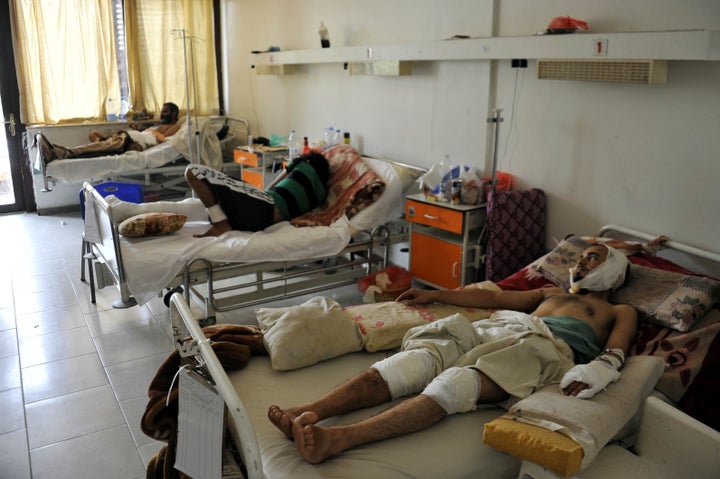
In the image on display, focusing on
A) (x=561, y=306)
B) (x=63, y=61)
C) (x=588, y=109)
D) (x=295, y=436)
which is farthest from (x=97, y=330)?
(x=63, y=61)

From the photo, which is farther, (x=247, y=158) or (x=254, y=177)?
(x=247, y=158)

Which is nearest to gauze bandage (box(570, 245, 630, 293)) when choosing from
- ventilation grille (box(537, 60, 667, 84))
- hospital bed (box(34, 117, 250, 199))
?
ventilation grille (box(537, 60, 667, 84))

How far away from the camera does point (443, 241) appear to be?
12.5ft

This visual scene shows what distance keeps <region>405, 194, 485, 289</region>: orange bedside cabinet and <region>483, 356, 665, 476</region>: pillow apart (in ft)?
5.36

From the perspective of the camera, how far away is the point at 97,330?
3707mm

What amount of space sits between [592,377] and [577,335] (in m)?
0.46

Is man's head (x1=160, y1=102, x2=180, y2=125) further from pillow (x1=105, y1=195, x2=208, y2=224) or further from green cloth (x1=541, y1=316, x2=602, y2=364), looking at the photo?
green cloth (x1=541, y1=316, x2=602, y2=364)

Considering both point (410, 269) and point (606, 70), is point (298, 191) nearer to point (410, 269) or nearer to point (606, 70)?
point (410, 269)

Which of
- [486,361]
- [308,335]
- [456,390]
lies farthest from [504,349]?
[308,335]

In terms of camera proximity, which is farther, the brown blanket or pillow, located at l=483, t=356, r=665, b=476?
the brown blanket

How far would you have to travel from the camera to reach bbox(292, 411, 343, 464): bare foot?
179 centimetres

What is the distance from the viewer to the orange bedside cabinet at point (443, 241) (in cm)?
369

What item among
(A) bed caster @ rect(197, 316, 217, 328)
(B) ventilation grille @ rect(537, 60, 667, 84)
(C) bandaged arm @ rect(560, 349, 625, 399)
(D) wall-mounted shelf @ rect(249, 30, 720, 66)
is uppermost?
(D) wall-mounted shelf @ rect(249, 30, 720, 66)

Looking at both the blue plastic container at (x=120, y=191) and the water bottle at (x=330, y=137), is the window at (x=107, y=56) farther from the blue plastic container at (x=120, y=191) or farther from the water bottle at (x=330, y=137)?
the blue plastic container at (x=120, y=191)
